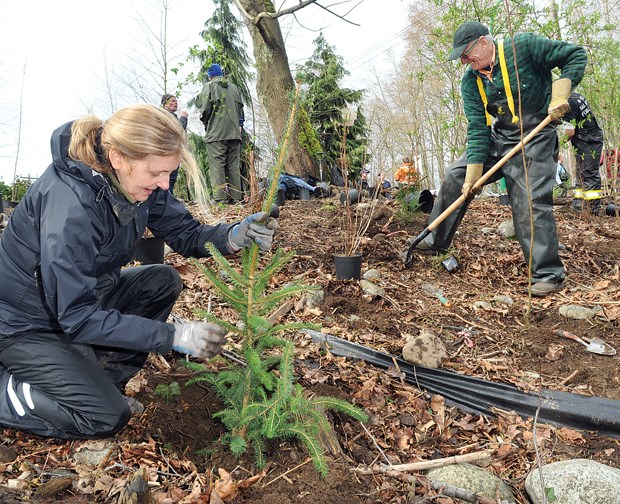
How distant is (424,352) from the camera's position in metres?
3.12

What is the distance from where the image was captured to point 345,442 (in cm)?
245

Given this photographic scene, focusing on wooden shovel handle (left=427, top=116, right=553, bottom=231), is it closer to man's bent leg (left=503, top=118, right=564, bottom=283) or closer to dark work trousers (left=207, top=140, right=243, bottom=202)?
man's bent leg (left=503, top=118, right=564, bottom=283)

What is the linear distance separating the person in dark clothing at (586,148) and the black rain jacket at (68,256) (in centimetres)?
626

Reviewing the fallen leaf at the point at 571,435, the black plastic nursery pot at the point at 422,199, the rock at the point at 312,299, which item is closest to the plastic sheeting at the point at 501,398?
the fallen leaf at the point at 571,435

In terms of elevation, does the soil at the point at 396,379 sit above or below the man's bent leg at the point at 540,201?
below

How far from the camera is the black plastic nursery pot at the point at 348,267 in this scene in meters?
4.35

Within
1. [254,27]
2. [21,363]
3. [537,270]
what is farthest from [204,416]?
[254,27]

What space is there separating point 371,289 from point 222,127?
16.0 ft

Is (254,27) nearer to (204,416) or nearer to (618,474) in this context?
(204,416)

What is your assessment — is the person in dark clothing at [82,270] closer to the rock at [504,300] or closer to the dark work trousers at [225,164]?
the rock at [504,300]

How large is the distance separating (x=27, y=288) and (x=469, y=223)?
5607 mm

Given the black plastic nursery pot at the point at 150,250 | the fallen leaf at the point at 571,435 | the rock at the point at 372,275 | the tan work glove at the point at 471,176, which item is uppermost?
the tan work glove at the point at 471,176

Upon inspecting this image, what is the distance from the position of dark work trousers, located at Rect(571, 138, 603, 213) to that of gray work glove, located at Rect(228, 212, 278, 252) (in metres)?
6.12

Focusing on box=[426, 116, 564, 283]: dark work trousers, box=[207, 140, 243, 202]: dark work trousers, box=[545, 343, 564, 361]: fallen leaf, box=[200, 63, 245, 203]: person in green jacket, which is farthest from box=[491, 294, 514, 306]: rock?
box=[207, 140, 243, 202]: dark work trousers
